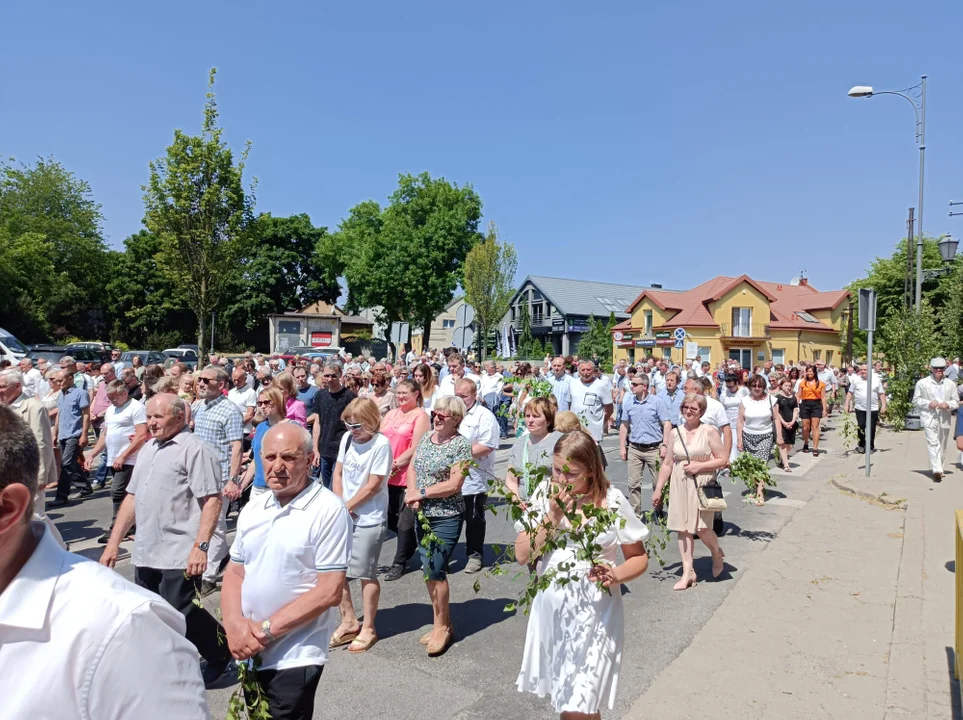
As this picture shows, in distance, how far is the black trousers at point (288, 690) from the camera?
2973 mm

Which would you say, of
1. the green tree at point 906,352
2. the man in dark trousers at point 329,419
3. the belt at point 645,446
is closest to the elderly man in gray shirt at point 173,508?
the man in dark trousers at point 329,419

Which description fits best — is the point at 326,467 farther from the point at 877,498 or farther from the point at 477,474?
the point at 877,498

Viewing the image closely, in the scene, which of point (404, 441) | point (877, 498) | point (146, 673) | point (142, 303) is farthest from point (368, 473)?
point (142, 303)

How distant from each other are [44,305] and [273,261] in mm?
16168

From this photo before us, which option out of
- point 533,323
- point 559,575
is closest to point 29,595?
point 559,575

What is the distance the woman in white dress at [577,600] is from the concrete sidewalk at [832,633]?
1.19 m

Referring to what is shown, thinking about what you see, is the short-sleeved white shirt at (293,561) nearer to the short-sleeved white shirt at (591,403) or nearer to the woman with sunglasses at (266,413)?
the woman with sunglasses at (266,413)

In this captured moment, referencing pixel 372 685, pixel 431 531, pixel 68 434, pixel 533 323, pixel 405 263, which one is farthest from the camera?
pixel 533 323

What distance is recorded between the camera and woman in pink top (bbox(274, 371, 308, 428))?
7.81 m

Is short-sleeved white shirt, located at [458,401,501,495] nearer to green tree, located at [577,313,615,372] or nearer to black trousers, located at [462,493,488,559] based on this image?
black trousers, located at [462,493,488,559]

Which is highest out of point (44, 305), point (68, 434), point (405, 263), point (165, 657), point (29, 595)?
point (405, 263)

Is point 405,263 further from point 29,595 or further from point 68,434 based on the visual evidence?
point 29,595

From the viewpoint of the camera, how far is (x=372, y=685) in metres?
4.58

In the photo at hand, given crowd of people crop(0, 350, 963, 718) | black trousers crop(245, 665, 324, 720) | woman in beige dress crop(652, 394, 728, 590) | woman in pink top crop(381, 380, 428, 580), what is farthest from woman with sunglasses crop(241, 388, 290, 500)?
woman in beige dress crop(652, 394, 728, 590)
